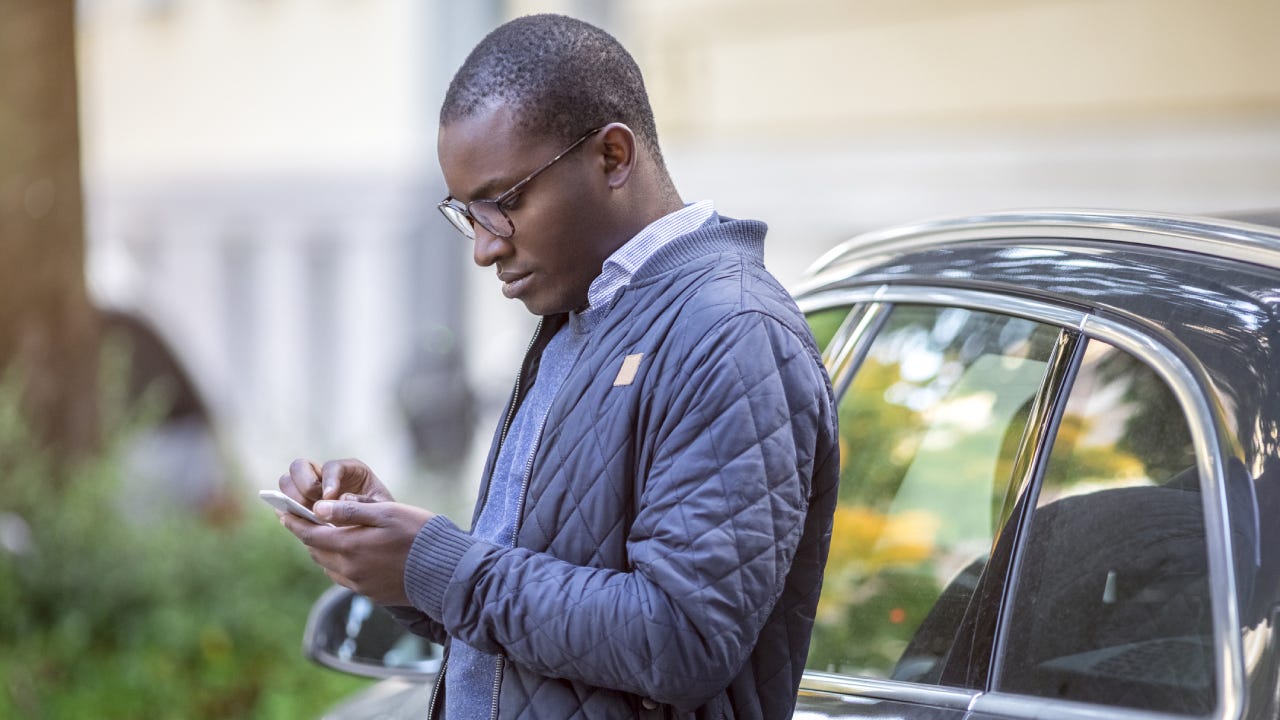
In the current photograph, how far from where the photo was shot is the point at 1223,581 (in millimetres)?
1730

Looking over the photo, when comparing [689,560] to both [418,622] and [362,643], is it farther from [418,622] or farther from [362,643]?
[362,643]

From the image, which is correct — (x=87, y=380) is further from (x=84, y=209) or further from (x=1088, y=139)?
(x=1088, y=139)

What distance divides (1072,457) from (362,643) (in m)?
1.42

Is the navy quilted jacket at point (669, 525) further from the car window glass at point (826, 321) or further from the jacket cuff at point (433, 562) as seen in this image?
the car window glass at point (826, 321)

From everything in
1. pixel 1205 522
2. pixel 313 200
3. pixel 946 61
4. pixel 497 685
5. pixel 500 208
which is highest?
pixel 946 61

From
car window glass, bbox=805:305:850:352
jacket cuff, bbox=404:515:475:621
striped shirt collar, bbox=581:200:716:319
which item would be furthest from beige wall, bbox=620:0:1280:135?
jacket cuff, bbox=404:515:475:621

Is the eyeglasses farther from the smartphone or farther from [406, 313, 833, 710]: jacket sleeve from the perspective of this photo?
the smartphone

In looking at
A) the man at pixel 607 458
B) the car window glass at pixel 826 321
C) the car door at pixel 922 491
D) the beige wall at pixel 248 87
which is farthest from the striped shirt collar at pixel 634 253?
the beige wall at pixel 248 87

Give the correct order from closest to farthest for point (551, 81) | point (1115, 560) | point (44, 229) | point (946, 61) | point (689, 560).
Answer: point (689, 560) < point (551, 81) < point (1115, 560) < point (44, 229) < point (946, 61)

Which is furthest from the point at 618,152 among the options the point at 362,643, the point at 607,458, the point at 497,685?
the point at 362,643

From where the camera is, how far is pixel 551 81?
1861mm

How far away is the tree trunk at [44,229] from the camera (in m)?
6.18

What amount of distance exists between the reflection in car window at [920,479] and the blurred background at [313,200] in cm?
39

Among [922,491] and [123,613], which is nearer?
[922,491]
